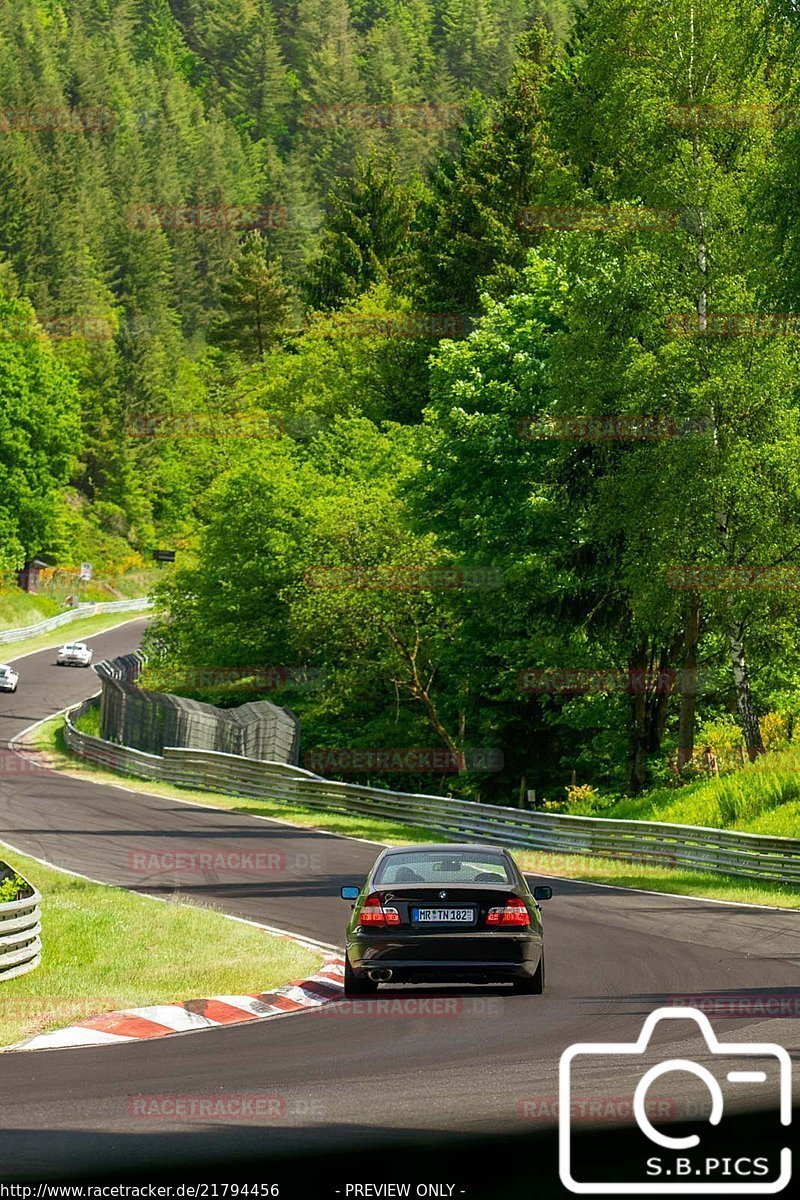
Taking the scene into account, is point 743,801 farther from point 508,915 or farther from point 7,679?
point 7,679

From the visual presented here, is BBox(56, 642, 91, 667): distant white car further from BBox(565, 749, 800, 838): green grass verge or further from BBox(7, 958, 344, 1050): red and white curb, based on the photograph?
BBox(7, 958, 344, 1050): red and white curb

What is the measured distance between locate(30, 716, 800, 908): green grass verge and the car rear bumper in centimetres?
1161

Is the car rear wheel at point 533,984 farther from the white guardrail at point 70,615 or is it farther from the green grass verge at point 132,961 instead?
the white guardrail at point 70,615

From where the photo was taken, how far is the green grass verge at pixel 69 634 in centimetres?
9250

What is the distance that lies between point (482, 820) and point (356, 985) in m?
22.4

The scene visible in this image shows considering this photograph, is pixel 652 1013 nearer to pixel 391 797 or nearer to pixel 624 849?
pixel 624 849

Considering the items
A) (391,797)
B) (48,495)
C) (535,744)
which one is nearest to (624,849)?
(391,797)

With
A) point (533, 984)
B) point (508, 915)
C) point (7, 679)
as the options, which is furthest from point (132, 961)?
point (7, 679)

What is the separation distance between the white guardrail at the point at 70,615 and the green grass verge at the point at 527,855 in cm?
4128

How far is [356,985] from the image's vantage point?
14.8 metres

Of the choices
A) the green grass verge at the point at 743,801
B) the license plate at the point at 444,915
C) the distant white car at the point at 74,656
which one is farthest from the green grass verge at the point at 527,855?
the distant white car at the point at 74,656

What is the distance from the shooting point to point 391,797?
4056 cm

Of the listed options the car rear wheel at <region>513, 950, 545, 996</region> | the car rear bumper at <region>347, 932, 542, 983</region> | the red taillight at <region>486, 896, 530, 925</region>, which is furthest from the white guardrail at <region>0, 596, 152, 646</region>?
the red taillight at <region>486, 896, 530, 925</region>

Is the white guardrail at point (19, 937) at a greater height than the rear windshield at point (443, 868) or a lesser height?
lesser
